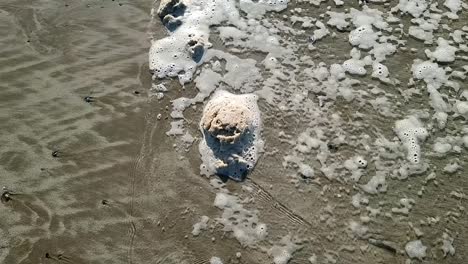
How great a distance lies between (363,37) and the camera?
18.5ft

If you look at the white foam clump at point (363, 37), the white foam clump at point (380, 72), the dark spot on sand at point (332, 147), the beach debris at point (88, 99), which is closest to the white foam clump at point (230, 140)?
the dark spot on sand at point (332, 147)

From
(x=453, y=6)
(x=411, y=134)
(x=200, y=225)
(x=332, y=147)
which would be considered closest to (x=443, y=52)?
(x=453, y=6)

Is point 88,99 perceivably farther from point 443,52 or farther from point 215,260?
point 443,52

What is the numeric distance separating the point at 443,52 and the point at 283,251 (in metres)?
3.30

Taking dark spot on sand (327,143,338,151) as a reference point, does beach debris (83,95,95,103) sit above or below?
above

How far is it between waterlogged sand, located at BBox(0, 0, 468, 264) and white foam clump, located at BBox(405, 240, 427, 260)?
7 centimetres

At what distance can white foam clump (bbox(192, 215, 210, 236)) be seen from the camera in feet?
14.3

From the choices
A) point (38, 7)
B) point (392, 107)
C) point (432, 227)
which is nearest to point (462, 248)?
point (432, 227)

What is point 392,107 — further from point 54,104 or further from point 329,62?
point 54,104

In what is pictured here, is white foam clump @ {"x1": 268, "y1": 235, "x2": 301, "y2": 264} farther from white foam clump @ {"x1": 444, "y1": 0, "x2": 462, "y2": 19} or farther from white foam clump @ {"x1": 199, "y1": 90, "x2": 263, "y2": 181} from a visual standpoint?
white foam clump @ {"x1": 444, "y1": 0, "x2": 462, "y2": 19}

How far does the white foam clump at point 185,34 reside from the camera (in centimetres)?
554

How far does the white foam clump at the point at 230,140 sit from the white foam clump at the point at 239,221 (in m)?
0.28

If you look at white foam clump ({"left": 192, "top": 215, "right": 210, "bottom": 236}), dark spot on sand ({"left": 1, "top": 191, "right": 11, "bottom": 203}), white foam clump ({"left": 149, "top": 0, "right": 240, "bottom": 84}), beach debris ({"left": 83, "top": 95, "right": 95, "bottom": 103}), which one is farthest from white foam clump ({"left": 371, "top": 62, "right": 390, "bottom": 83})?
dark spot on sand ({"left": 1, "top": 191, "right": 11, "bottom": 203})

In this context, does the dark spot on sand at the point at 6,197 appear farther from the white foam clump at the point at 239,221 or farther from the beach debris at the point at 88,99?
the white foam clump at the point at 239,221
